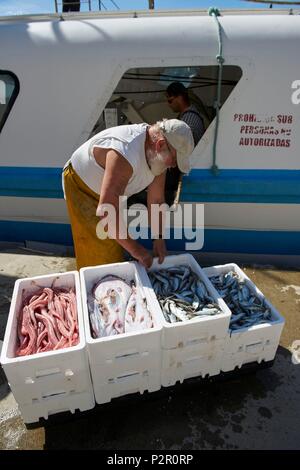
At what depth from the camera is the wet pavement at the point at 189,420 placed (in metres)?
2.35

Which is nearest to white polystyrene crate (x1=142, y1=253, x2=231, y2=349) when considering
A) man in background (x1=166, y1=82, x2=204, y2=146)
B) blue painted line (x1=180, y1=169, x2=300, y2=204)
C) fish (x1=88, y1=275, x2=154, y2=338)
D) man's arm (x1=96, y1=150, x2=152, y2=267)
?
fish (x1=88, y1=275, x2=154, y2=338)

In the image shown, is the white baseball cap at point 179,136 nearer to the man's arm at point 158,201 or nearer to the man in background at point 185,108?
the man's arm at point 158,201

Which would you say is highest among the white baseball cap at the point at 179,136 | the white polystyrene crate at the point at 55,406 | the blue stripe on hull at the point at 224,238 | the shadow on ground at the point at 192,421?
the white baseball cap at the point at 179,136

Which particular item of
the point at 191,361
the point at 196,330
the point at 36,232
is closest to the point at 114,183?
the point at 196,330

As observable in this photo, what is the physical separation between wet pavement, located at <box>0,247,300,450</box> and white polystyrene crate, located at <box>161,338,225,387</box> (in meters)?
0.10

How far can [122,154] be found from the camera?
7.82ft

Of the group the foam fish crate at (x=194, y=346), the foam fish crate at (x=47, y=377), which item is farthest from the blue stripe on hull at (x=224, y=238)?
the foam fish crate at (x=47, y=377)

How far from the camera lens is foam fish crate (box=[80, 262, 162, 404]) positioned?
2.06 meters

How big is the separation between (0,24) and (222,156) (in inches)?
124

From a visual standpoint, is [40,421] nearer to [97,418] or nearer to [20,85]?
[97,418]

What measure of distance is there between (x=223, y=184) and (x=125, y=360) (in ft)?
8.43

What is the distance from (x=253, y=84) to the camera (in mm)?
3686
